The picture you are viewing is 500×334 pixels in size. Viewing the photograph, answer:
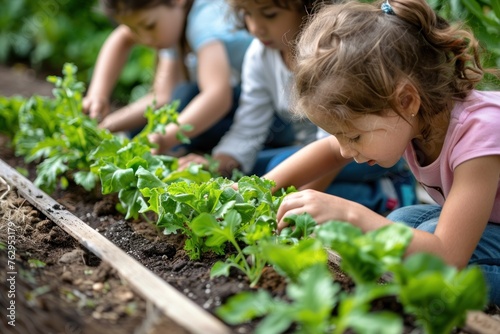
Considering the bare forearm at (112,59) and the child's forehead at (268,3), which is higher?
the child's forehead at (268,3)

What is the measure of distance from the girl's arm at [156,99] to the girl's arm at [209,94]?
0.46 meters

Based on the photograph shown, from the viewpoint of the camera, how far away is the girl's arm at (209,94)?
309 centimetres

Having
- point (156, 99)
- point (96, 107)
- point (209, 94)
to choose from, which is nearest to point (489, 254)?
point (209, 94)

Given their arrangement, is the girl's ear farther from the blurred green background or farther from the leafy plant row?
the blurred green background

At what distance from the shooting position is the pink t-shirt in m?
1.78

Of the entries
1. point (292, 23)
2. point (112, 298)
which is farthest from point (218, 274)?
point (292, 23)

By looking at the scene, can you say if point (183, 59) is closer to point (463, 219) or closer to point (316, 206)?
point (316, 206)

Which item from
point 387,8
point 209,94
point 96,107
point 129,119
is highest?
point 387,8

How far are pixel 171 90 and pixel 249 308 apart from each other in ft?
9.20

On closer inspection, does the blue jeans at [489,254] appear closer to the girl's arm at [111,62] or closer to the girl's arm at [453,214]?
the girl's arm at [453,214]

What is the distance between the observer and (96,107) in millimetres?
3398

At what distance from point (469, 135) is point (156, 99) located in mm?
2240

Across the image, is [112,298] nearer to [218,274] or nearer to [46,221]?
[218,274]

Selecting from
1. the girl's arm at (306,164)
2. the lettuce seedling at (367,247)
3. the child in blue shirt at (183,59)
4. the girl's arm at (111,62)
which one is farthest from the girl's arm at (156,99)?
the lettuce seedling at (367,247)
